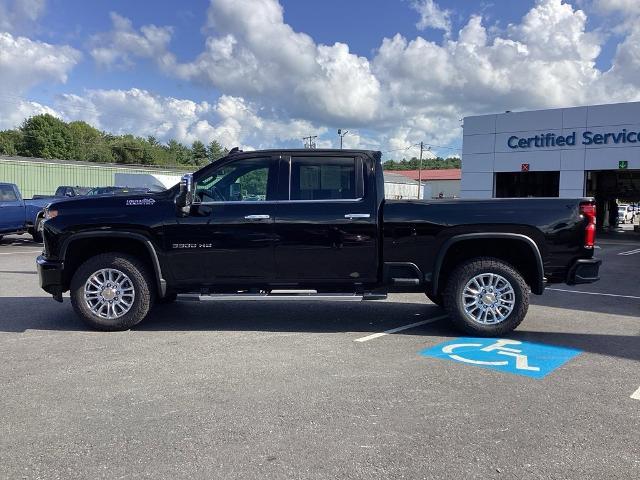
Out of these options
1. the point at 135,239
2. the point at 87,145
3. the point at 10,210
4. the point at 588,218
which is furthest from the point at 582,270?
the point at 87,145

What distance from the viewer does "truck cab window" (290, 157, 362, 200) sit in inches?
252

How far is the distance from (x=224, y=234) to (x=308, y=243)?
949 millimetres

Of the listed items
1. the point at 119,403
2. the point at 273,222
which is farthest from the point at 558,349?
the point at 119,403

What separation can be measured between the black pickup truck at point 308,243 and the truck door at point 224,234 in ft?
0.04

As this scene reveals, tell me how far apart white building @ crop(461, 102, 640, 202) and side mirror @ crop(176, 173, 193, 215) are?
23328mm

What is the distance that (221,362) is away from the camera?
526 cm

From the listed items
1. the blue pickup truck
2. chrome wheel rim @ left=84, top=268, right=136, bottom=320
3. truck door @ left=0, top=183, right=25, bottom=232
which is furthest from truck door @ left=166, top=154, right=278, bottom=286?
truck door @ left=0, top=183, right=25, bottom=232

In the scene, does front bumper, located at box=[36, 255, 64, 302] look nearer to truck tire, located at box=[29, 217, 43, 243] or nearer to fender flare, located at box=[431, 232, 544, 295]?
fender flare, located at box=[431, 232, 544, 295]

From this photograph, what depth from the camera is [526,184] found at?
2938 centimetres

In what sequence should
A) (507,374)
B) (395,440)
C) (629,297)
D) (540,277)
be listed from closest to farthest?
(395,440)
(507,374)
(540,277)
(629,297)

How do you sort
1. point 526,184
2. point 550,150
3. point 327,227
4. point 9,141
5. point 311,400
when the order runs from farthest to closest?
1. point 9,141
2. point 526,184
3. point 550,150
4. point 327,227
5. point 311,400

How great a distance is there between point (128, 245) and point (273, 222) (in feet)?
5.78

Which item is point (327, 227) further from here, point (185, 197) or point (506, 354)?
point (506, 354)

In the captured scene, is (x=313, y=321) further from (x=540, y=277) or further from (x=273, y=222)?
(x=540, y=277)
